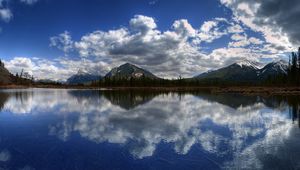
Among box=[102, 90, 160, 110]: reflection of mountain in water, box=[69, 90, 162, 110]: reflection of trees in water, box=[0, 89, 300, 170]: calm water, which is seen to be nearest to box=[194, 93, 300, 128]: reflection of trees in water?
box=[0, 89, 300, 170]: calm water

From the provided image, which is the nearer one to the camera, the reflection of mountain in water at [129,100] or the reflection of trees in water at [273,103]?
the reflection of trees in water at [273,103]

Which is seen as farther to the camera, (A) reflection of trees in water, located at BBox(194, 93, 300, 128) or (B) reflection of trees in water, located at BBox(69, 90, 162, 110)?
(B) reflection of trees in water, located at BBox(69, 90, 162, 110)

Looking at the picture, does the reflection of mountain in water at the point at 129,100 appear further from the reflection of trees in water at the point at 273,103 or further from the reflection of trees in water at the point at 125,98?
the reflection of trees in water at the point at 273,103

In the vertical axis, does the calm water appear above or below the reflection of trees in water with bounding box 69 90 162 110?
below

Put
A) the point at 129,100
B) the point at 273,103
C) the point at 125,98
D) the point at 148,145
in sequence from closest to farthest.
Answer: the point at 148,145
the point at 273,103
the point at 129,100
the point at 125,98

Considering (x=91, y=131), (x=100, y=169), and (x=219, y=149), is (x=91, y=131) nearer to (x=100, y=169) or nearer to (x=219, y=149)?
(x=100, y=169)

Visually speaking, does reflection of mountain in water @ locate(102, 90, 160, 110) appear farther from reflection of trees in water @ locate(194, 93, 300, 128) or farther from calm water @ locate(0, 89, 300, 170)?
calm water @ locate(0, 89, 300, 170)

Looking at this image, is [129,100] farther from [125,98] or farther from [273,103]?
[273,103]

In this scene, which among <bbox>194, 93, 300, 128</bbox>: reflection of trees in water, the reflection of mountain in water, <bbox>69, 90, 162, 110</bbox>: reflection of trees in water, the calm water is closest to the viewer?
the calm water

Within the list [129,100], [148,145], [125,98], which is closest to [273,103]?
[129,100]

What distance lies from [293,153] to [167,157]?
279 inches

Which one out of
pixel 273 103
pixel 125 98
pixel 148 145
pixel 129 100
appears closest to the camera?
pixel 148 145

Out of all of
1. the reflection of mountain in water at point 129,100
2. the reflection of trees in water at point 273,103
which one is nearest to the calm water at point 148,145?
the reflection of trees in water at point 273,103

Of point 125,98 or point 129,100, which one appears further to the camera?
point 125,98
